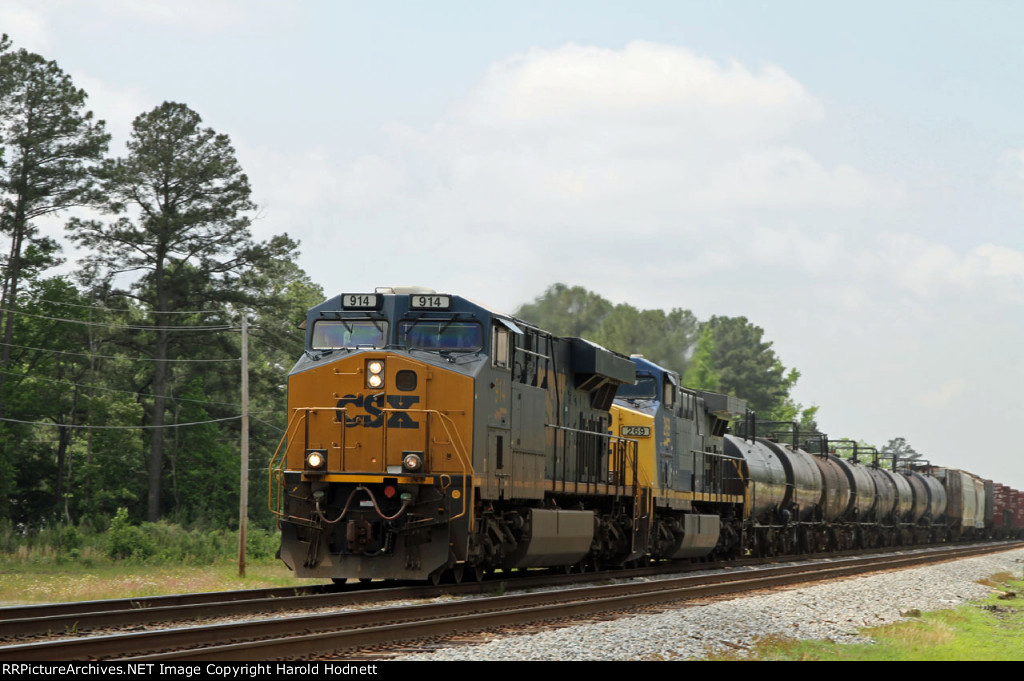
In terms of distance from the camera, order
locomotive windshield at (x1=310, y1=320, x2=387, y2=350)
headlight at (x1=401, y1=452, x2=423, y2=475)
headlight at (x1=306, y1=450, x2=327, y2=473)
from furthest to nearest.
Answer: locomotive windshield at (x1=310, y1=320, x2=387, y2=350)
headlight at (x1=306, y1=450, x2=327, y2=473)
headlight at (x1=401, y1=452, x2=423, y2=475)

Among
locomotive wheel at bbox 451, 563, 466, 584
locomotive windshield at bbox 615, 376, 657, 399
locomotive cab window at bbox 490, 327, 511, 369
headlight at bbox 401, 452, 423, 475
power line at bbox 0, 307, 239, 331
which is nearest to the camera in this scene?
headlight at bbox 401, 452, 423, 475

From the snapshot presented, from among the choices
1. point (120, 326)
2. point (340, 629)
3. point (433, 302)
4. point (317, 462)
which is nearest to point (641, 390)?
point (433, 302)

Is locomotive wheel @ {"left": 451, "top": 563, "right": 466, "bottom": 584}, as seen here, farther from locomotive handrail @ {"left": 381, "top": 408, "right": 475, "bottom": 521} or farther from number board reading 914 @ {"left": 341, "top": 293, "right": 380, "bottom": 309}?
number board reading 914 @ {"left": 341, "top": 293, "right": 380, "bottom": 309}

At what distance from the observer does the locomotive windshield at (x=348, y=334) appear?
55.6 ft

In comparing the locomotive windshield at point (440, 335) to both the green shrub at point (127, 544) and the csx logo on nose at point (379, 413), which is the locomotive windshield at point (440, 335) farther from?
the green shrub at point (127, 544)

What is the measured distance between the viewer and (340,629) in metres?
12.0

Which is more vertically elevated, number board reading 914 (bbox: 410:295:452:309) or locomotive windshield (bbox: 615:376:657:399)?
number board reading 914 (bbox: 410:295:452:309)

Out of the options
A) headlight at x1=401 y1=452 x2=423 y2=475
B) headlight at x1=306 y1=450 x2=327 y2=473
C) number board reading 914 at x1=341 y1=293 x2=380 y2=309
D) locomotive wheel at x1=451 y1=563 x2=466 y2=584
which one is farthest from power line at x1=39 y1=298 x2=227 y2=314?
headlight at x1=401 y1=452 x2=423 y2=475

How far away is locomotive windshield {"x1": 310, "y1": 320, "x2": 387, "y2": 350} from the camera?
A: 16.9 m

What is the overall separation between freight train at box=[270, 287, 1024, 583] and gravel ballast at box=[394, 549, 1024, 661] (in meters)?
3.38

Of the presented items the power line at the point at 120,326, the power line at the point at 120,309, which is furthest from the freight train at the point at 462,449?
the power line at the point at 120,309

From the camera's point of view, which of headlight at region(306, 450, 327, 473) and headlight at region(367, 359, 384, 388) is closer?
headlight at region(306, 450, 327, 473)

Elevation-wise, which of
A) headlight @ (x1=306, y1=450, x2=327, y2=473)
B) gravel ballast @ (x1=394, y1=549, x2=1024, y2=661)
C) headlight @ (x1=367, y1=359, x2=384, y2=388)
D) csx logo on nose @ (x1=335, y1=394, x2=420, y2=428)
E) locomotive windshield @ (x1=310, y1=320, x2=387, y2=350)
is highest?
locomotive windshield @ (x1=310, y1=320, x2=387, y2=350)

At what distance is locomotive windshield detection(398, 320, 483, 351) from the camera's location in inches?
667
